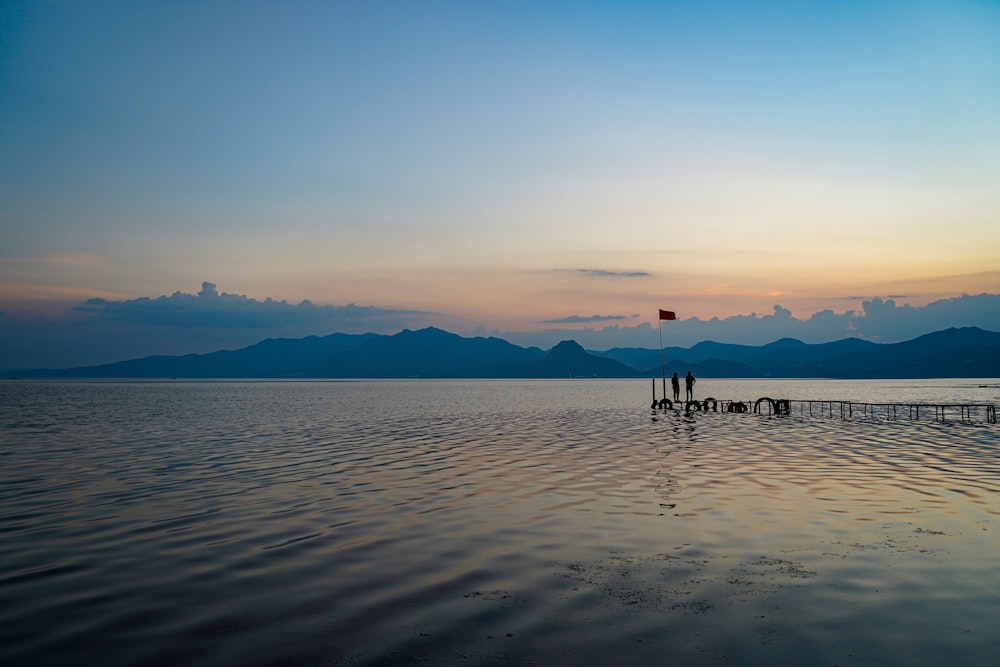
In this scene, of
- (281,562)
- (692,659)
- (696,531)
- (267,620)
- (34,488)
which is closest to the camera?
(692,659)

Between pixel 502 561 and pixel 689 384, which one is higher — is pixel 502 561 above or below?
below

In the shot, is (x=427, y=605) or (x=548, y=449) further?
(x=548, y=449)

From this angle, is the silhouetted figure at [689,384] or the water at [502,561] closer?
the water at [502,561]

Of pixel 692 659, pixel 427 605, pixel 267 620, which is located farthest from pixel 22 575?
pixel 692 659

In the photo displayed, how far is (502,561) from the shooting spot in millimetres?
13344

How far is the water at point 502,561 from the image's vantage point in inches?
354

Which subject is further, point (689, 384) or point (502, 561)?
point (689, 384)

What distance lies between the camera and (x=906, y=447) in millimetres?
34281

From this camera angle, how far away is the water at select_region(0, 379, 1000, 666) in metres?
9.00

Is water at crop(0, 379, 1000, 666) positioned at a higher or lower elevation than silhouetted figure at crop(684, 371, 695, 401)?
lower

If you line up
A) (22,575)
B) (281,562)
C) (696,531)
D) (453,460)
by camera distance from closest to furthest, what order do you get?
1. (22,575)
2. (281,562)
3. (696,531)
4. (453,460)

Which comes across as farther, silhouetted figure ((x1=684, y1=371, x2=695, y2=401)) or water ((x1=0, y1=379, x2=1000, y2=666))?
silhouetted figure ((x1=684, y1=371, x2=695, y2=401))

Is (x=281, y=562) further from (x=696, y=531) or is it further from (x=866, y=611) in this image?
(x=866, y=611)

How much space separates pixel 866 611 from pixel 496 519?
9268 millimetres
